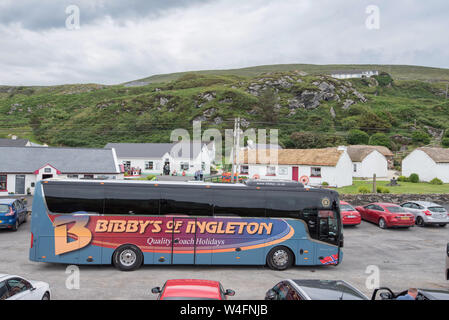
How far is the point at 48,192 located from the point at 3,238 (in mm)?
7296

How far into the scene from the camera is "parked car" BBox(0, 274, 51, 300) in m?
6.92

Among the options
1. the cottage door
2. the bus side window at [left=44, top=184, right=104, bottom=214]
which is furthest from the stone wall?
the bus side window at [left=44, top=184, right=104, bottom=214]

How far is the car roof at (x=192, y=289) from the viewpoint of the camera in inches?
248

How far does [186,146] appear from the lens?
67.2 metres

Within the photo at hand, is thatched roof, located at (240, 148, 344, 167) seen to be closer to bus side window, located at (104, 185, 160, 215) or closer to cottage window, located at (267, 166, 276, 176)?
cottage window, located at (267, 166, 276, 176)

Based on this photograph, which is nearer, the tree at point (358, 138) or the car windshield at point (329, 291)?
the car windshield at point (329, 291)

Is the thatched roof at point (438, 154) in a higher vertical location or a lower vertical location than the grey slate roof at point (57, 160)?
higher

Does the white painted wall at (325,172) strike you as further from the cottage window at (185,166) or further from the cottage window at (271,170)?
the cottage window at (185,166)

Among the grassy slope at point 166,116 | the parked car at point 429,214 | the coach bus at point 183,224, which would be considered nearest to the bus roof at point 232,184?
the coach bus at point 183,224

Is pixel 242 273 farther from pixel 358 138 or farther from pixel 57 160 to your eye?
pixel 358 138

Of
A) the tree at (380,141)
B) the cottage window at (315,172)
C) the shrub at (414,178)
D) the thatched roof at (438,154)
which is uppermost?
the tree at (380,141)

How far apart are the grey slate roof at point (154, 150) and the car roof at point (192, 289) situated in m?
56.4

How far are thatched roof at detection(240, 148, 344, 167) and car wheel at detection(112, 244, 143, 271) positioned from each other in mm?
32738
